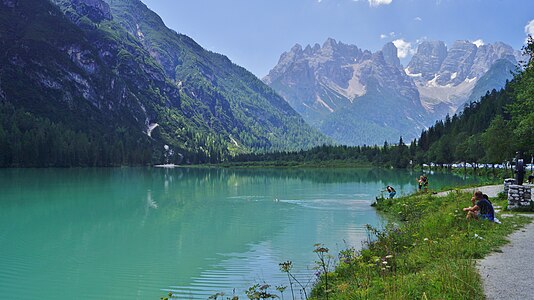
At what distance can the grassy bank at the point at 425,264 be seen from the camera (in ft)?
36.6

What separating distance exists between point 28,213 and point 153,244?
2308 centimetres

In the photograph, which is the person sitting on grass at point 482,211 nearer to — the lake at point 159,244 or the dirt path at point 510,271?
the dirt path at point 510,271

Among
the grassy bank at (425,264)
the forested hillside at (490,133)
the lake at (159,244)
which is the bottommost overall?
the lake at (159,244)

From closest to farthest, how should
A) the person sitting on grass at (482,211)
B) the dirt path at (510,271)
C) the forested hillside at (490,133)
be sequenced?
the dirt path at (510,271)
the person sitting on grass at (482,211)
the forested hillside at (490,133)

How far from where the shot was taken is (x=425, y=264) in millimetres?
15406

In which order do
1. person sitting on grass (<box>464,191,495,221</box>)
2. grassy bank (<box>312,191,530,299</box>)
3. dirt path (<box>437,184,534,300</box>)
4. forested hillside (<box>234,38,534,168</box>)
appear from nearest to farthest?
dirt path (<box>437,184,534,300</box>)
grassy bank (<box>312,191,530,299</box>)
person sitting on grass (<box>464,191,495,221</box>)
forested hillside (<box>234,38,534,168</box>)

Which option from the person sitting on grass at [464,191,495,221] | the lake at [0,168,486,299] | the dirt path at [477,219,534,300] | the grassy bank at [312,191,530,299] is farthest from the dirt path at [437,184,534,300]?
the lake at [0,168,486,299]

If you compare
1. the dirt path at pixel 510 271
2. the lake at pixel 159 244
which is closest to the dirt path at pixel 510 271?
the dirt path at pixel 510 271

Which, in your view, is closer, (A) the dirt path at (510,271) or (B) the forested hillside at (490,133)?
(A) the dirt path at (510,271)

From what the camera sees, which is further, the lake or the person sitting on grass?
the person sitting on grass

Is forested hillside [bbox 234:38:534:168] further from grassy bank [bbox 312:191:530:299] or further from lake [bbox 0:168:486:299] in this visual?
grassy bank [bbox 312:191:530:299]

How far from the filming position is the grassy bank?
36.6ft

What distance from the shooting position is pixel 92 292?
19.4 metres

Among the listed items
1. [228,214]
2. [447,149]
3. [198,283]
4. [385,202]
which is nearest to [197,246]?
[198,283]
